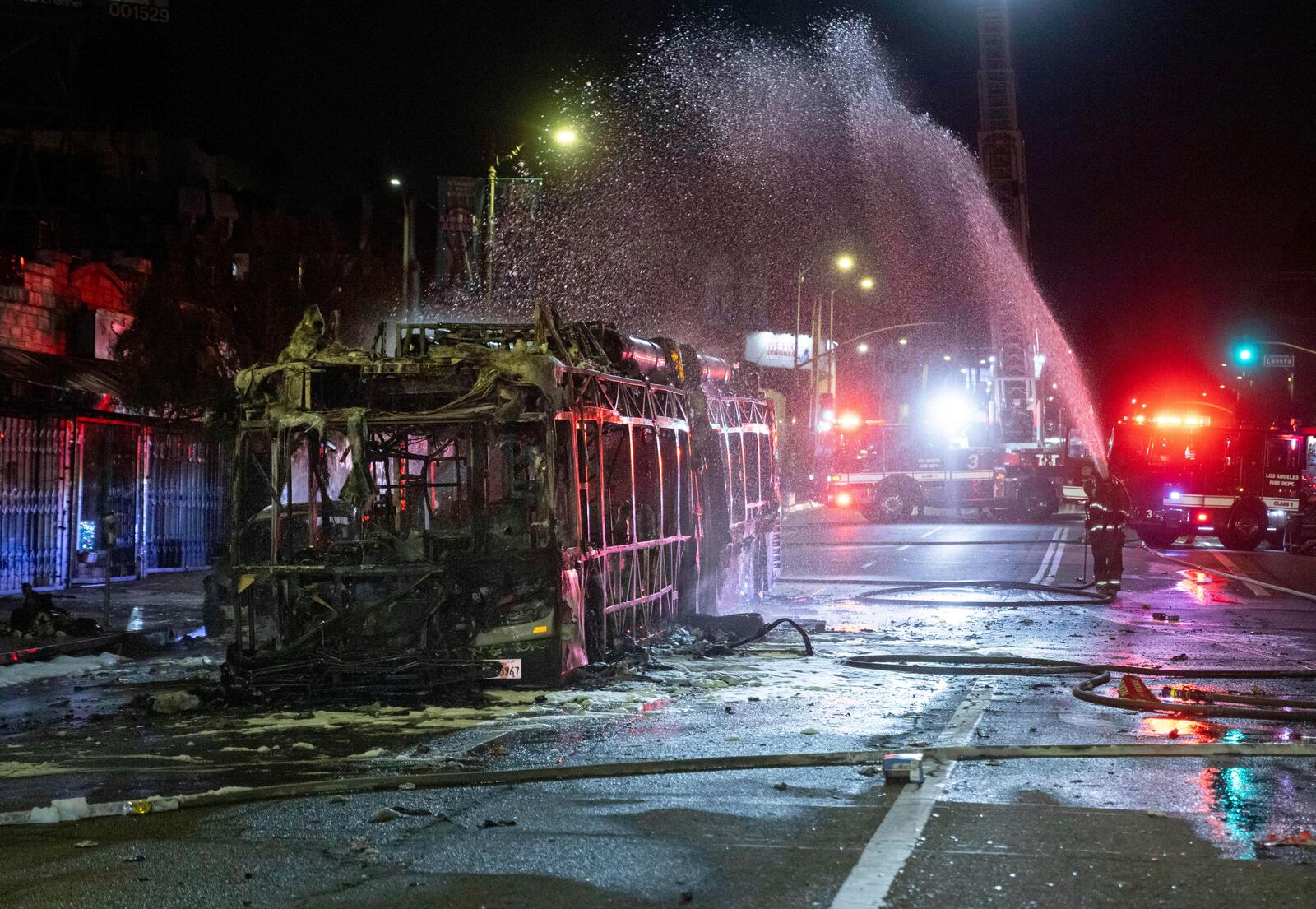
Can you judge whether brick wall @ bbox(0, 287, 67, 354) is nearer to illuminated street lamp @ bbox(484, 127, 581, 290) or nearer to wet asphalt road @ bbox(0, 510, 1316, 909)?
illuminated street lamp @ bbox(484, 127, 581, 290)

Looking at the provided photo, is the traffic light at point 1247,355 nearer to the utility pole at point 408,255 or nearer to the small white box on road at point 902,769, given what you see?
the utility pole at point 408,255

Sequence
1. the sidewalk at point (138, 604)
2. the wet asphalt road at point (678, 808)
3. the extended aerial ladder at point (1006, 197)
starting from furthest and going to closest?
the extended aerial ladder at point (1006, 197)
the sidewalk at point (138, 604)
the wet asphalt road at point (678, 808)

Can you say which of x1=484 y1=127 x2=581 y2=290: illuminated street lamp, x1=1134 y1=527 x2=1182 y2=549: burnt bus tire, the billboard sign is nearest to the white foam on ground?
x1=484 y1=127 x2=581 y2=290: illuminated street lamp

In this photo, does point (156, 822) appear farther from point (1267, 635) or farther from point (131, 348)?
point (131, 348)

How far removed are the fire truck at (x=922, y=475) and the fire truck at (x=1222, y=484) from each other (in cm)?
943

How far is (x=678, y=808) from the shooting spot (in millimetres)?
6648

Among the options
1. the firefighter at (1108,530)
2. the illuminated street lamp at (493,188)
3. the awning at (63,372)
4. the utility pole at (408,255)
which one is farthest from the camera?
the illuminated street lamp at (493,188)

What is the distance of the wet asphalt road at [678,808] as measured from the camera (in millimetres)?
5301

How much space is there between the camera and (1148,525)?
31984 millimetres

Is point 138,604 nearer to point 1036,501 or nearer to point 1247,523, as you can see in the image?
point 1247,523

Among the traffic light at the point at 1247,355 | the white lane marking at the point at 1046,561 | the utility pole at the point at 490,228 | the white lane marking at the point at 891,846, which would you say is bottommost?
the white lane marking at the point at 891,846

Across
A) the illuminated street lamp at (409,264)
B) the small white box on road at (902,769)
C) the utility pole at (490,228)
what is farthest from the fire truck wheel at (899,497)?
the small white box on road at (902,769)

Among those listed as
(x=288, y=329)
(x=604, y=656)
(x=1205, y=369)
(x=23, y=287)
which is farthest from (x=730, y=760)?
(x=1205, y=369)

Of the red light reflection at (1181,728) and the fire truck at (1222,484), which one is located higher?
the fire truck at (1222,484)
